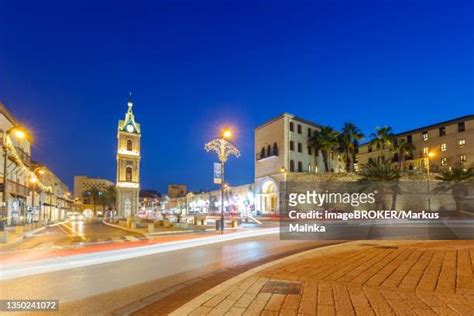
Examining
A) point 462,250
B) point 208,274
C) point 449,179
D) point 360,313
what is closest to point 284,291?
point 360,313

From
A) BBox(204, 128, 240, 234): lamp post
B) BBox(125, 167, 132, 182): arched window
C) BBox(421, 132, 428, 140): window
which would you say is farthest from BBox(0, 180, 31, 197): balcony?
BBox(421, 132, 428, 140): window

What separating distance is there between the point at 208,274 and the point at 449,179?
55.4m

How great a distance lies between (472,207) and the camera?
5516cm

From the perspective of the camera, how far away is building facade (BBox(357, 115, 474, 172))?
6084 cm

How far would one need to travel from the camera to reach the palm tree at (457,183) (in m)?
53.7

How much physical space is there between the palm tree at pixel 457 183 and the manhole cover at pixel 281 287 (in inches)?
2212

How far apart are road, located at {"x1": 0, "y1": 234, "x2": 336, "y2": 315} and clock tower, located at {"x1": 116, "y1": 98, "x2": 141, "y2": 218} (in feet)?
239

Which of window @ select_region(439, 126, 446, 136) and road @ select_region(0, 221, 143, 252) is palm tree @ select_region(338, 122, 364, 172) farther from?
road @ select_region(0, 221, 143, 252)

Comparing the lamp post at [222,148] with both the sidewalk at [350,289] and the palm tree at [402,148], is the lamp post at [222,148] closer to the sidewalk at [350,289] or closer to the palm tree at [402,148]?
the sidewalk at [350,289]

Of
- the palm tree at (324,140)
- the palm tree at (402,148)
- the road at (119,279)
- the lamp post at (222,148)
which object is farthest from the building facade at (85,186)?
the road at (119,279)

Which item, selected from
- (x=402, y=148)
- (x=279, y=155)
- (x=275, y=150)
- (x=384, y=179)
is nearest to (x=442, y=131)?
(x=402, y=148)

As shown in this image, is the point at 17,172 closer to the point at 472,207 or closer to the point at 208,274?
the point at 208,274

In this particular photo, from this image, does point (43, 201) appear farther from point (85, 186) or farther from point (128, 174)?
point (85, 186)

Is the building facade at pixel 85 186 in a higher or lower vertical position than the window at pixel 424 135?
lower
